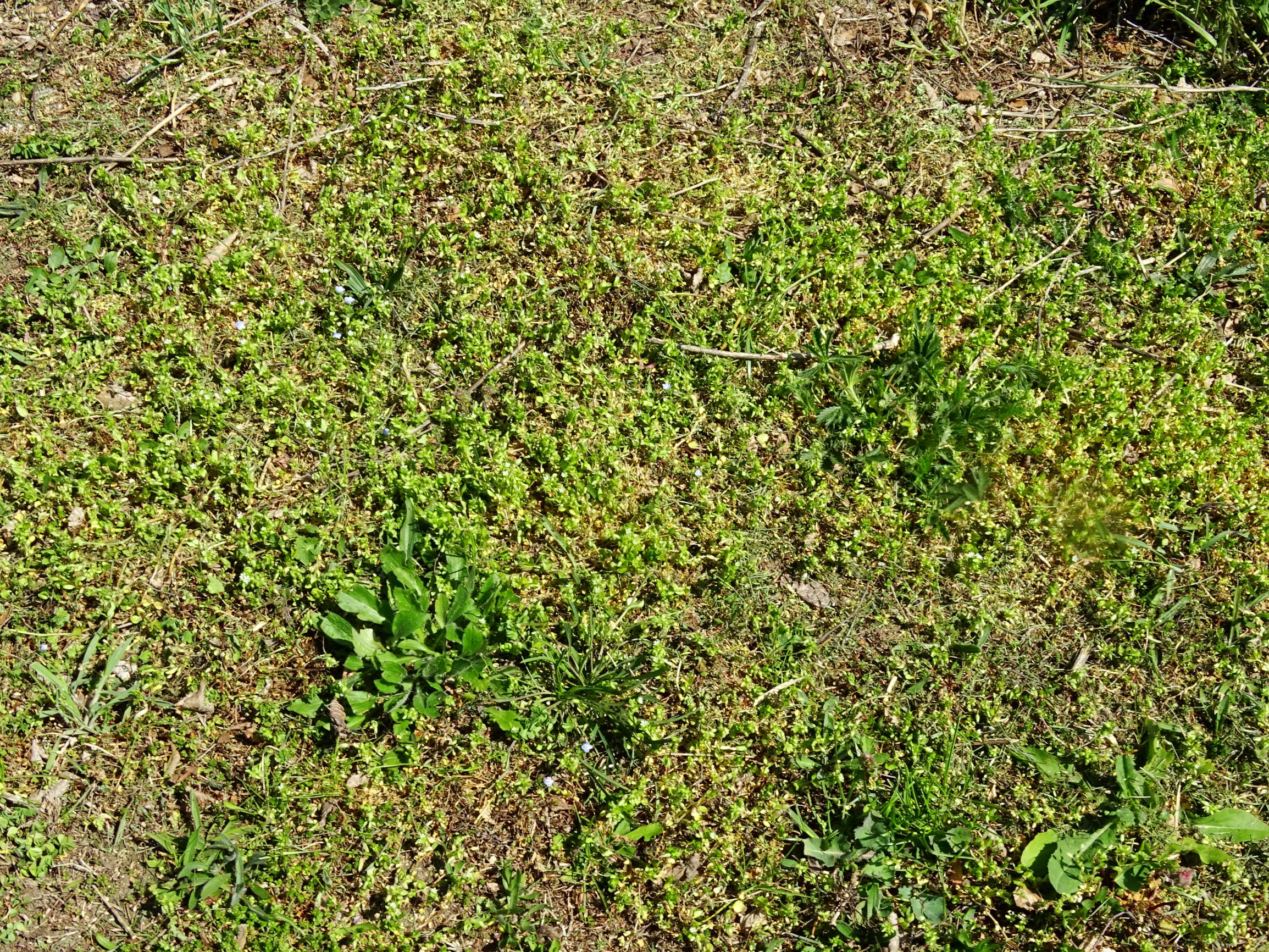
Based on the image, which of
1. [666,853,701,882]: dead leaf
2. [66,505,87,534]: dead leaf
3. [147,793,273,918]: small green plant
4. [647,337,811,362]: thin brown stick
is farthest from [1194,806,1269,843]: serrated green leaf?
[66,505,87,534]: dead leaf

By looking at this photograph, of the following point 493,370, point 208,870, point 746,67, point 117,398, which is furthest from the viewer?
point 746,67

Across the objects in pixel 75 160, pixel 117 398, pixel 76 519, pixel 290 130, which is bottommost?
pixel 76 519

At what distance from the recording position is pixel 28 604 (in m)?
3.63

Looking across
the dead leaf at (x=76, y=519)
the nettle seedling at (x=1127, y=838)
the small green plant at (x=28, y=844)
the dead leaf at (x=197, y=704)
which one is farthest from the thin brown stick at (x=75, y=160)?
the nettle seedling at (x=1127, y=838)

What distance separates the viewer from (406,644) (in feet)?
11.5

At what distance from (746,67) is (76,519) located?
3408 millimetres

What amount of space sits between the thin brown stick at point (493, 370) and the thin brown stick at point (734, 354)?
20.8 inches

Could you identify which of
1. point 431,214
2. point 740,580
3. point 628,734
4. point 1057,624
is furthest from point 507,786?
point 431,214

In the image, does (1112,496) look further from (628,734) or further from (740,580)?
Result: (628,734)

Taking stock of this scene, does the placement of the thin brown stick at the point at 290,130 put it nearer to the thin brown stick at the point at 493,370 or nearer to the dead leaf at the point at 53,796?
the thin brown stick at the point at 493,370

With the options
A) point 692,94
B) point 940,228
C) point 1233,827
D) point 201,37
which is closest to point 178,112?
point 201,37

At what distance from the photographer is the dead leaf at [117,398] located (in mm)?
3912

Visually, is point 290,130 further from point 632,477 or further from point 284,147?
point 632,477

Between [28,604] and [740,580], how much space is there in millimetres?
2535
